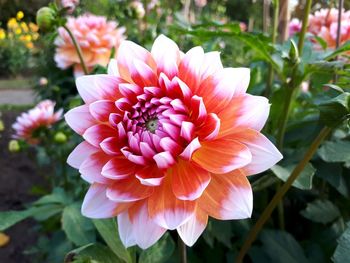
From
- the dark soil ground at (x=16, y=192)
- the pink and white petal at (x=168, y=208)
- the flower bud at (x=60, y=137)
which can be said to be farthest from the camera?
the dark soil ground at (x=16, y=192)

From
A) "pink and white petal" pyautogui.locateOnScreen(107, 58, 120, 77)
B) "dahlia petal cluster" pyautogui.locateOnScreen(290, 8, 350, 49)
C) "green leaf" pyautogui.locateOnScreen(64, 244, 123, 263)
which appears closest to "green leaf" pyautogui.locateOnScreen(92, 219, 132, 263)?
"green leaf" pyautogui.locateOnScreen(64, 244, 123, 263)

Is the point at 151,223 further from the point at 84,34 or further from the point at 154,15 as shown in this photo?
the point at 154,15

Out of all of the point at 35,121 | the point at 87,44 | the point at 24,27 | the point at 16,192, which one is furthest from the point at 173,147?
the point at 24,27

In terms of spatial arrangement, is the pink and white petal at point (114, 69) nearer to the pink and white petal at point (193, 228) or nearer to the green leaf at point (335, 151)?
the pink and white petal at point (193, 228)

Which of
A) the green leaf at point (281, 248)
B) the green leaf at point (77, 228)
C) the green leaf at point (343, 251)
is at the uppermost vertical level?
the green leaf at point (343, 251)

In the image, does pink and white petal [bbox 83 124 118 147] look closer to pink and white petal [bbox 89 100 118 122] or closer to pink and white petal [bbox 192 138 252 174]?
pink and white petal [bbox 89 100 118 122]

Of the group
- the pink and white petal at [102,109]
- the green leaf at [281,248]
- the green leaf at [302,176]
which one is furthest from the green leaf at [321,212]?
the pink and white petal at [102,109]
